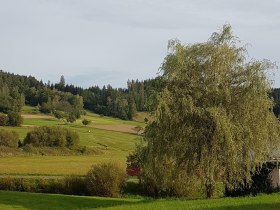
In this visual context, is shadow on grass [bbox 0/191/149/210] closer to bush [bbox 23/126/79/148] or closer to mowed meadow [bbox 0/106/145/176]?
mowed meadow [bbox 0/106/145/176]

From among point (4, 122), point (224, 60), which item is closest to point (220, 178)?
point (224, 60)

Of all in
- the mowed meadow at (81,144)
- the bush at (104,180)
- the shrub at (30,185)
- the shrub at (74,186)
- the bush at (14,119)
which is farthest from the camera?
the bush at (14,119)

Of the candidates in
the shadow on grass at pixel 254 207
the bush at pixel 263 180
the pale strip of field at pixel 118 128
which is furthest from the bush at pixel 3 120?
the shadow on grass at pixel 254 207

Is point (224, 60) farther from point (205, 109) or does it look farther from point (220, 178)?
point (220, 178)

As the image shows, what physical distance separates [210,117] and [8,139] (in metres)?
72.6

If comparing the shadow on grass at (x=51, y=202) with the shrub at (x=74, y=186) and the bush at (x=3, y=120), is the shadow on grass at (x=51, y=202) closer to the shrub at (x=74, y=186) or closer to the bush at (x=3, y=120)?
the shrub at (x=74, y=186)

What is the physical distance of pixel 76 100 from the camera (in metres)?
189

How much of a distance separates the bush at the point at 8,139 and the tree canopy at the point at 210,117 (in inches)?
2699

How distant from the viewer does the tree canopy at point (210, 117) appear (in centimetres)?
3231

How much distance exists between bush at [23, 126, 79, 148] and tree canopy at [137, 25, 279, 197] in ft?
241

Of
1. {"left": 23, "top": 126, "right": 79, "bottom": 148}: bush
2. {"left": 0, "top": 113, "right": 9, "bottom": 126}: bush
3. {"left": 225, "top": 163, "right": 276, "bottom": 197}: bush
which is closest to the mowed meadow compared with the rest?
{"left": 0, "top": 113, "right": 9, "bottom": 126}: bush

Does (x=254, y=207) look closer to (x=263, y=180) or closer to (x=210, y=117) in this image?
(x=210, y=117)

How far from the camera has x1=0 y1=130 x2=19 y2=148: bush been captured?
9644cm

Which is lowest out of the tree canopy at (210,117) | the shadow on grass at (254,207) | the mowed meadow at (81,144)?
the mowed meadow at (81,144)
